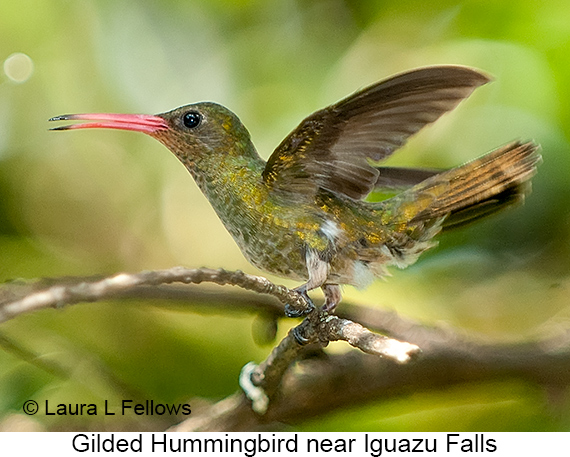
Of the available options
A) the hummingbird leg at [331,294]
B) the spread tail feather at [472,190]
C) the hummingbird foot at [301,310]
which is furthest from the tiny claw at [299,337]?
the spread tail feather at [472,190]

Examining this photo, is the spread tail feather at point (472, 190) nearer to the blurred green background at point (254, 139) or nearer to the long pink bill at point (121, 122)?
the blurred green background at point (254, 139)

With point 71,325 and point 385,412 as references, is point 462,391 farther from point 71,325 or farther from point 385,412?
point 71,325

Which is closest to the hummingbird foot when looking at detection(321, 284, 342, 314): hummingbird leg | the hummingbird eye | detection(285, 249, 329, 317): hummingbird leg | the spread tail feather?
detection(285, 249, 329, 317): hummingbird leg

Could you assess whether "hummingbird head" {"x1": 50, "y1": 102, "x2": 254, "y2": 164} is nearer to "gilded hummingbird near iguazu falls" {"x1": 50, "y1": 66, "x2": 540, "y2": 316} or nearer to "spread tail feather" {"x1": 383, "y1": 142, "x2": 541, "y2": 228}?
"gilded hummingbird near iguazu falls" {"x1": 50, "y1": 66, "x2": 540, "y2": 316}

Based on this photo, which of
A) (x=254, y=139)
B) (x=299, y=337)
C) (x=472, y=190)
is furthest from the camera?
(x=254, y=139)

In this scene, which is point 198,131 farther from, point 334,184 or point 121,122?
point 334,184

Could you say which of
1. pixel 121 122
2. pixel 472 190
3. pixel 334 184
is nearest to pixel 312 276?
pixel 334 184
